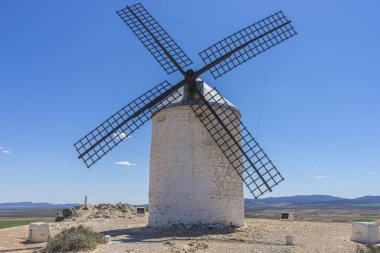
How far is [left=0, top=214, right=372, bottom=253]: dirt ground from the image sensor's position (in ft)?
32.1

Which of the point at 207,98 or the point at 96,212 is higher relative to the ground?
the point at 207,98

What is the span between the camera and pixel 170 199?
13797 millimetres

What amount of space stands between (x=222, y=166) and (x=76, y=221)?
805 cm

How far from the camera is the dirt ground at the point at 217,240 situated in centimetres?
977

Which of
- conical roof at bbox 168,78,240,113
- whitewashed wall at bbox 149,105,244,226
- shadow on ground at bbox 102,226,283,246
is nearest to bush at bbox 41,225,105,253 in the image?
shadow on ground at bbox 102,226,283,246

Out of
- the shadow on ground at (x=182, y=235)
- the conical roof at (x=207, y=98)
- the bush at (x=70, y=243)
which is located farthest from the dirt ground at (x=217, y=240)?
the conical roof at (x=207, y=98)

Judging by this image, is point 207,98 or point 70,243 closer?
point 70,243

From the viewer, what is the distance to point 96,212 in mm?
19953

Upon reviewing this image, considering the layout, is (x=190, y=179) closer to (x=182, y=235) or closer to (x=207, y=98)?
(x=182, y=235)

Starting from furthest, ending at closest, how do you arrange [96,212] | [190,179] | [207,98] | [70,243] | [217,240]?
[96,212], [207,98], [190,179], [217,240], [70,243]

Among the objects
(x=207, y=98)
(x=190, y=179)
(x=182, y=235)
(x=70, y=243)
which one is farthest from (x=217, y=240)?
(x=207, y=98)

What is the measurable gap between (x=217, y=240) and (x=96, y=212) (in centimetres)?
1052

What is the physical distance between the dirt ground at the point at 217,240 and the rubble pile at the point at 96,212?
13.4ft

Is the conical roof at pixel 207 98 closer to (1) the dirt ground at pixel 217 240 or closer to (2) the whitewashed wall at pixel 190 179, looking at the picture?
(2) the whitewashed wall at pixel 190 179
